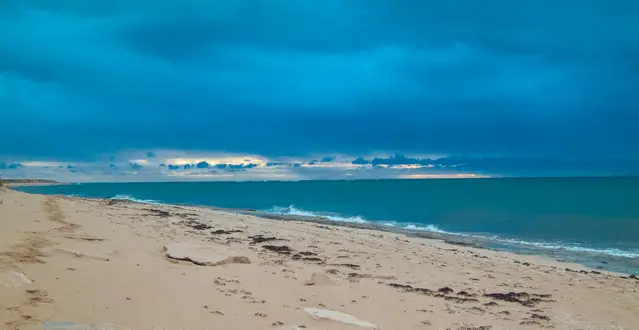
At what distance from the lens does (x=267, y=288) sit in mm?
9680

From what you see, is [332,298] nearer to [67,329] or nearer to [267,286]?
[267,286]

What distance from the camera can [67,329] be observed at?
5.45 metres

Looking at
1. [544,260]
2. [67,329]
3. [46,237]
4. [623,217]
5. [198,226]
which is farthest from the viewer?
[623,217]

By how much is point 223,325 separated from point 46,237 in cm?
799

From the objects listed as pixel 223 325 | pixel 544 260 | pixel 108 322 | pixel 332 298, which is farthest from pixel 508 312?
pixel 544 260

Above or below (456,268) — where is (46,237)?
above

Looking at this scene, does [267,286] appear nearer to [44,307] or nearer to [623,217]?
[44,307]

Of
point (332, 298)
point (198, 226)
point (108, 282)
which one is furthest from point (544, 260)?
point (108, 282)

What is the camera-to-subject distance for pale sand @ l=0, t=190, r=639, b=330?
704 centimetres

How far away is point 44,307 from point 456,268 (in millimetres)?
12023

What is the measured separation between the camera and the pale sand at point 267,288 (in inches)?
277

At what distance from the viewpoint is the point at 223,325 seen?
685 centimetres

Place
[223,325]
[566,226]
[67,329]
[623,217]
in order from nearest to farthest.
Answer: [67,329], [223,325], [566,226], [623,217]

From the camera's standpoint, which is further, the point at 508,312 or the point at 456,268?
the point at 456,268
